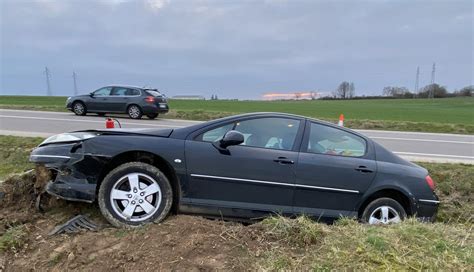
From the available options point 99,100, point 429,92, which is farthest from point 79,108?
point 429,92

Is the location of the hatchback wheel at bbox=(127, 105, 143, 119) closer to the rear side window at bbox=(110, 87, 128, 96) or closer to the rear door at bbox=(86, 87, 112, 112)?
the rear side window at bbox=(110, 87, 128, 96)

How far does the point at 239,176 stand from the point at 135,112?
17.0 m

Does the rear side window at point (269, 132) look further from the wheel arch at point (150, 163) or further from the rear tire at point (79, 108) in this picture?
the rear tire at point (79, 108)

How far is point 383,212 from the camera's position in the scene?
196 inches

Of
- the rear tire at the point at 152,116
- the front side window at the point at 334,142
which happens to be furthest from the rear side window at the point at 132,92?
the front side window at the point at 334,142

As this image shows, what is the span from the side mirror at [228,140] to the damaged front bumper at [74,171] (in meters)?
1.19

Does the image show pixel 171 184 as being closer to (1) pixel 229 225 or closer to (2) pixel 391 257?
(1) pixel 229 225

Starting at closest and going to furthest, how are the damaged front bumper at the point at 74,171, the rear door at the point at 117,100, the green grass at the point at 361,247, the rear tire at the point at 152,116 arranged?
1. the green grass at the point at 361,247
2. the damaged front bumper at the point at 74,171
3. the rear door at the point at 117,100
4. the rear tire at the point at 152,116

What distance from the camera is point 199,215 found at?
4562 mm

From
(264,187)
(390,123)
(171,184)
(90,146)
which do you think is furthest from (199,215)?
(390,123)

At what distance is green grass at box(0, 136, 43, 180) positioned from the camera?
7799mm

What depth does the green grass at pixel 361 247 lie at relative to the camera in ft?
10.2

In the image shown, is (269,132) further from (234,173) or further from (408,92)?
(408,92)

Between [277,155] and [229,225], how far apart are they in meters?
1.12
